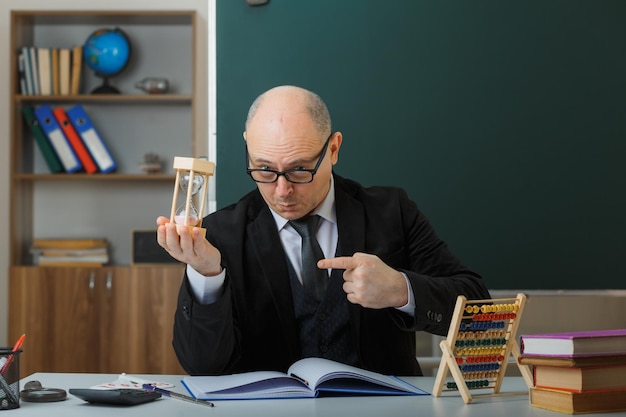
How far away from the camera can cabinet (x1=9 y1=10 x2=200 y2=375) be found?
453cm

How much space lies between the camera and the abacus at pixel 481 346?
1584mm

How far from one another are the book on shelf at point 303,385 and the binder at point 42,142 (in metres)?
3.24

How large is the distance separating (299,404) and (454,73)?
5.93 feet

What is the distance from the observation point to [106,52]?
4723 mm

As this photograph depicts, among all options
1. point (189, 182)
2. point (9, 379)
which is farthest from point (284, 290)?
point (9, 379)

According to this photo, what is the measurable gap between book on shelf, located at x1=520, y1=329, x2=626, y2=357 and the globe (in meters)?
3.66

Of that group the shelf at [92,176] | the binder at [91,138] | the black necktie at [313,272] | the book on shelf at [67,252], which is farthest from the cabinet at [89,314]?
the black necktie at [313,272]

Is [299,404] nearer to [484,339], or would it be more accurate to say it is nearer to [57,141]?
[484,339]

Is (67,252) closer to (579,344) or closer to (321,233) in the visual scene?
(321,233)

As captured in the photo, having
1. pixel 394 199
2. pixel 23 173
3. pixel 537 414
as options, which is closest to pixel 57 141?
pixel 23 173

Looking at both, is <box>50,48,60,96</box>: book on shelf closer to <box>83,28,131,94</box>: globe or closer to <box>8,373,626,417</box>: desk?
<box>83,28,131,94</box>: globe

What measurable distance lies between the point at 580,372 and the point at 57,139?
12.4 ft

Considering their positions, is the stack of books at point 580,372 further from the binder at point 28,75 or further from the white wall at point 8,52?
the binder at point 28,75

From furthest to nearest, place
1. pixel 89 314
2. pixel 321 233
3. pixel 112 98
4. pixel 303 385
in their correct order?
pixel 112 98, pixel 89 314, pixel 321 233, pixel 303 385
